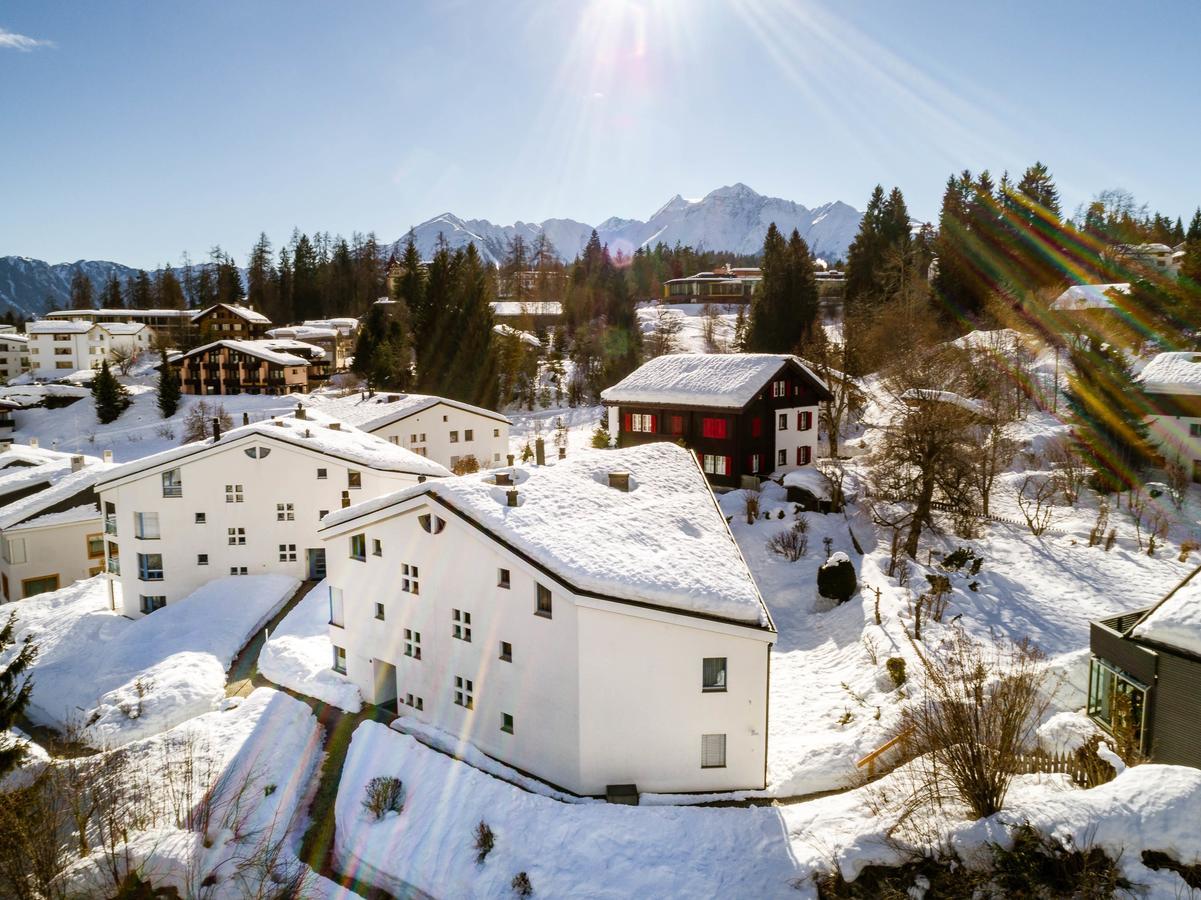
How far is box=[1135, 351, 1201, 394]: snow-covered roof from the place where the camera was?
36719 mm

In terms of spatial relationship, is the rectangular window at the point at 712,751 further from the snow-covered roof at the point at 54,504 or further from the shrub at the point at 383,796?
the snow-covered roof at the point at 54,504

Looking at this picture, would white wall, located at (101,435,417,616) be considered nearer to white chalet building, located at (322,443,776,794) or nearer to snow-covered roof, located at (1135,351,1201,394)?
white chalet building, located at (322,443,776,794)

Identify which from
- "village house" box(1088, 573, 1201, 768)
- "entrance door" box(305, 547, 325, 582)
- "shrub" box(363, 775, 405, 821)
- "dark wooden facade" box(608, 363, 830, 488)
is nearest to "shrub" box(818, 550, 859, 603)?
"village house" box(1088, 573, 1201, 768)

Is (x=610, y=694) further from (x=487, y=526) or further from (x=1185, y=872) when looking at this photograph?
(x=1185, y=872)

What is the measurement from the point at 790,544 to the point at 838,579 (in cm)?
421

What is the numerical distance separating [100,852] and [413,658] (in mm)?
7796

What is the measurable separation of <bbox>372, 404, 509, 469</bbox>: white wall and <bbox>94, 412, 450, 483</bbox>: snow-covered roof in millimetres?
10122

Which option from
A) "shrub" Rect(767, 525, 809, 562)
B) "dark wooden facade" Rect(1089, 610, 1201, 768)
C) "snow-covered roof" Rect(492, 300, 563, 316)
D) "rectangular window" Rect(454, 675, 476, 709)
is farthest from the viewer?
"snow-covered roof" Rect(492, 300, 563, 316)

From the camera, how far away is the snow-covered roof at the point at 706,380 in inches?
1484

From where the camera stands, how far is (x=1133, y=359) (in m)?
45.5

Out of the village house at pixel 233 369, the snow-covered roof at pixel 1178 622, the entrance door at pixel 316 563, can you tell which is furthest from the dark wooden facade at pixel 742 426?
the village house at pixel 233 369

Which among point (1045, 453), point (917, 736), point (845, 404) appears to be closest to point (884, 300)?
point (845, 404)

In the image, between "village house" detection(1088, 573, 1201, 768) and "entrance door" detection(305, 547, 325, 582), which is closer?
"village house" detection(1088, 573, 1201, 768)

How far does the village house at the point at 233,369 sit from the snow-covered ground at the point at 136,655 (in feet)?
129
